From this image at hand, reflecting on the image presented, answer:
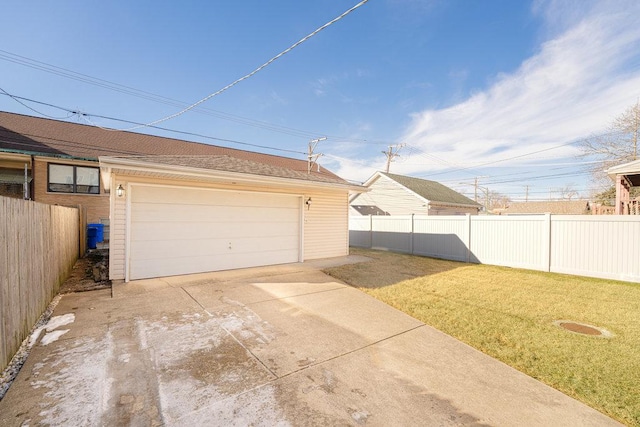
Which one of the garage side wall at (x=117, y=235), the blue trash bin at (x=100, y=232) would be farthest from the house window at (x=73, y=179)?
the garage side wall at (x=117, y=235)

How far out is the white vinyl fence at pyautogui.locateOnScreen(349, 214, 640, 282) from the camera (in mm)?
6820

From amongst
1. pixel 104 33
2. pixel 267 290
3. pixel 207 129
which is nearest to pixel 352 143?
pixel 207 129

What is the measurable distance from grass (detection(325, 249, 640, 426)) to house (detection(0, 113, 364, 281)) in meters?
2.22

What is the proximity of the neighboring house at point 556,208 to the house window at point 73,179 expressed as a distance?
35552mm

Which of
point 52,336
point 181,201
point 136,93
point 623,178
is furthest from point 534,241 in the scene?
point 136,93

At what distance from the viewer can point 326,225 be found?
31.8ft

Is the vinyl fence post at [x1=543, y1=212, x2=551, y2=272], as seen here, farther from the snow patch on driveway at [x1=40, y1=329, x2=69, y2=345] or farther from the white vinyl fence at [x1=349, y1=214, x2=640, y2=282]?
the snow patch on driveway at [x1=40, y1=329, x2=69, y2=345]

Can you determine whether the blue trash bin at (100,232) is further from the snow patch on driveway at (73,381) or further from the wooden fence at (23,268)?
the snow patch on driveway at (73,381)

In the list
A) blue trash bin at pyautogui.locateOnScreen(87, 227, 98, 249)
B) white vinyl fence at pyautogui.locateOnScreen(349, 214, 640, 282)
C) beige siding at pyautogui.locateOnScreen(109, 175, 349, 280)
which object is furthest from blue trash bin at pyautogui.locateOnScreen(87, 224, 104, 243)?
white vinyl fence at pyautogui.locateOnScreen(349, 214, 640, 282)

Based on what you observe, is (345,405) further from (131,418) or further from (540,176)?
(540,176)

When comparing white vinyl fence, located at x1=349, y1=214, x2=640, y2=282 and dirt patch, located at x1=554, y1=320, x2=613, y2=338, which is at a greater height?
white vinyl fence, located at x1=349, y1=214, x2=640, y2=282

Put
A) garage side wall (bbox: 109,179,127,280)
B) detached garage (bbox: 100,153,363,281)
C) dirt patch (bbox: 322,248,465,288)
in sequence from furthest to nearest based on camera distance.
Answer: dirt patch (bbox: 322,248,465,288), detached garage (bbox: 100,153,363,281), garage side wall (bbox: 109,179,127,280)

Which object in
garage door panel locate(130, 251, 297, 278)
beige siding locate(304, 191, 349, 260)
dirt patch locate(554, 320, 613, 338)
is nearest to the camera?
dirt patch locate(554, 320, 613, 338)

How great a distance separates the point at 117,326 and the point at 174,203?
3.50m
